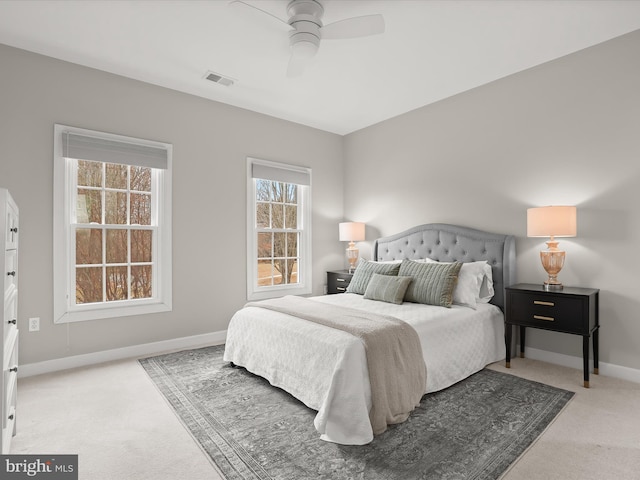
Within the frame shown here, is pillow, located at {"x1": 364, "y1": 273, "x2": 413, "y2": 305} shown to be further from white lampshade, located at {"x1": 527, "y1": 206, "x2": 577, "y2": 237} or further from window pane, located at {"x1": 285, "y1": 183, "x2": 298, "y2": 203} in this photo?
window pane, located at {"x1": 285, "y1": 183, "x2": 298, "y2": 203}

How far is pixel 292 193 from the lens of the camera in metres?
5.05

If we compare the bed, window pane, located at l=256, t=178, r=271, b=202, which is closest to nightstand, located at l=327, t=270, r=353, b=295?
the bed

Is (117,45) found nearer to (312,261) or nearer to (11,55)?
(11,55)

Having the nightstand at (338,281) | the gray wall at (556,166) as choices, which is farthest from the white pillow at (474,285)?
the nightstand at (338,281)

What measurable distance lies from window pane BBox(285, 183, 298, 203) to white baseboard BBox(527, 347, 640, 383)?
3.30 m

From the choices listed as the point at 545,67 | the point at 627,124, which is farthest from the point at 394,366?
the point at 545,67

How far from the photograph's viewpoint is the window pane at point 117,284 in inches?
142

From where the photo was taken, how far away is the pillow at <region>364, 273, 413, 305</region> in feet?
11.1

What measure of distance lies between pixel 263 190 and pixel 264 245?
72 cm

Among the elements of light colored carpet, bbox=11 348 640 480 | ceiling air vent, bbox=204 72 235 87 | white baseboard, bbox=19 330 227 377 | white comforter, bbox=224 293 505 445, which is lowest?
light colored carpet, bbox=11 348 640 480

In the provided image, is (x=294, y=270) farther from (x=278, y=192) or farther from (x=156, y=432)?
(x=156, y=432)

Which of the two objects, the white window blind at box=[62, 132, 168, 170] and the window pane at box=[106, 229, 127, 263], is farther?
the window pane at box=[106, 229, 127, 263]

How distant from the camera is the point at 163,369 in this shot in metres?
3.23

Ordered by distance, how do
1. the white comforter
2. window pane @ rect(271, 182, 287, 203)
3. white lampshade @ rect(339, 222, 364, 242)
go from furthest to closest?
1. white lampshade @ rect(339, 222, 364, 242)
2. window pane @ rect(271, 182, 287, 203)
3. the white comforter
